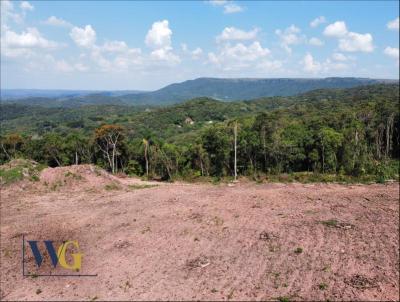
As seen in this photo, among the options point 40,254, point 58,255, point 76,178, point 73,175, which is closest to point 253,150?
point 76,178

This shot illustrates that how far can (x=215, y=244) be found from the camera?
39.7 feet

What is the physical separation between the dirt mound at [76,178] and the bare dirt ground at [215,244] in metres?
2.40

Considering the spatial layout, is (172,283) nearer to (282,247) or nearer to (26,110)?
(282,247)

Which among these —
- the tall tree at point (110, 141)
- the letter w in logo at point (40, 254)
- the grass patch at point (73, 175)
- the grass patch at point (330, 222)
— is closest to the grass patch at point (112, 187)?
the grass patch at point (73, 175)

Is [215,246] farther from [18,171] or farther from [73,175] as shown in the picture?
[18,171]

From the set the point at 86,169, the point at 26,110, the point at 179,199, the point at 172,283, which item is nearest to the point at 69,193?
the point at 86,169

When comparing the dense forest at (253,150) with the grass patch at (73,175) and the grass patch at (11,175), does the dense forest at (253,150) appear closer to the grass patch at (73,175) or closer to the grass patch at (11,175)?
the grass patch at (73,175)

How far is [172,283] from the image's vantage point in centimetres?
970

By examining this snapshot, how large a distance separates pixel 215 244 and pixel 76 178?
1378cm

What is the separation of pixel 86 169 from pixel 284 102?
13124 centimetres

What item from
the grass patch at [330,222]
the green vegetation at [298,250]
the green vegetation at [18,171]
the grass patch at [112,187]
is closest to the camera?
the green vegetation at [298,250]

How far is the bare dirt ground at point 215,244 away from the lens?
30.9 ft

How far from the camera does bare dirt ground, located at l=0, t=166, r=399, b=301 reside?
941cm

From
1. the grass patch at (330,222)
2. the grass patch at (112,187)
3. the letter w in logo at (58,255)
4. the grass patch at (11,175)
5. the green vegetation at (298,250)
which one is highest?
the grass patch at (11,175)
